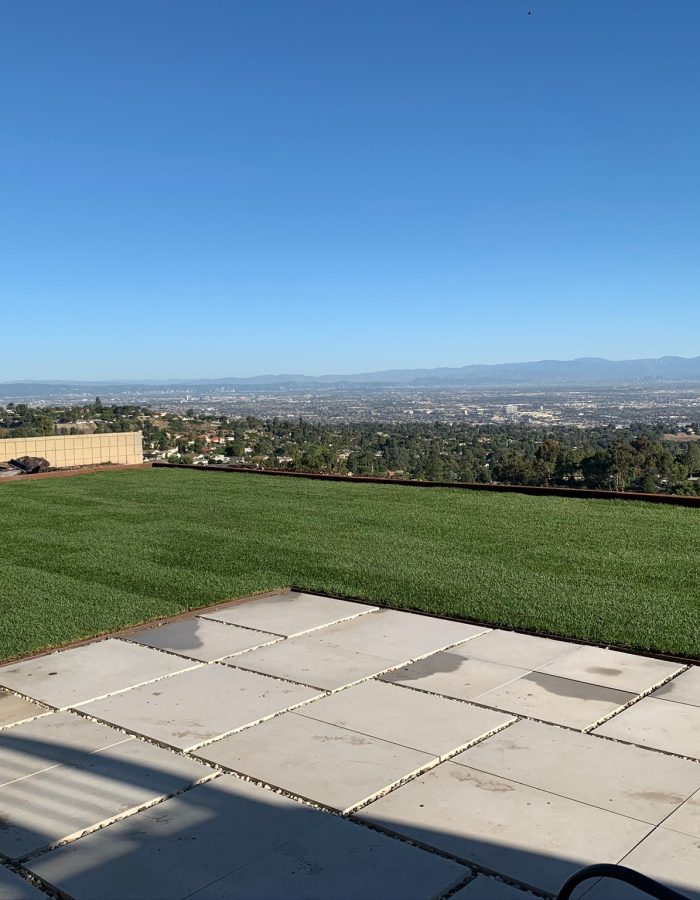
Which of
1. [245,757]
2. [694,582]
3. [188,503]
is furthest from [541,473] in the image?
[245,757]

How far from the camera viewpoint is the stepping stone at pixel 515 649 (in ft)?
16.5

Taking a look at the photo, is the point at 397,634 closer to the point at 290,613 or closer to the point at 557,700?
the point at 290,613

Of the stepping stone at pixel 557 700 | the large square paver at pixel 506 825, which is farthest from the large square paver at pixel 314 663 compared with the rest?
the large square paver at pixel 506 825

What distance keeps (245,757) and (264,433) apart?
25.7 metres

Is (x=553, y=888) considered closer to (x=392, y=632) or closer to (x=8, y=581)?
(x=392, y=632)

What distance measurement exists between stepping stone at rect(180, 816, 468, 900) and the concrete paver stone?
157 centimetres

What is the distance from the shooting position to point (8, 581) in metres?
6.91

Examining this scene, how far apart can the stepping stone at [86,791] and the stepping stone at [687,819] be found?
185cm

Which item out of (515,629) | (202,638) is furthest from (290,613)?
(515,629)

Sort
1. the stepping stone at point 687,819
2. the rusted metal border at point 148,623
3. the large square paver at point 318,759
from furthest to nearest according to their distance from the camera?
the rusted metal border at point 148,623 < the large square paver at point 318,759 < the stepping stone at point 687,819

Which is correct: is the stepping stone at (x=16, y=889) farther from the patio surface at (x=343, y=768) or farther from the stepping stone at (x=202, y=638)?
the stepping stone at (x=202, y=638)

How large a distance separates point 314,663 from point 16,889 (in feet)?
8.22

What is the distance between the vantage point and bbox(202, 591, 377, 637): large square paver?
583 centimetres

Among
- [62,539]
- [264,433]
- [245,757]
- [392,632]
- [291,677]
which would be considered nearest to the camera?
[245,757]
